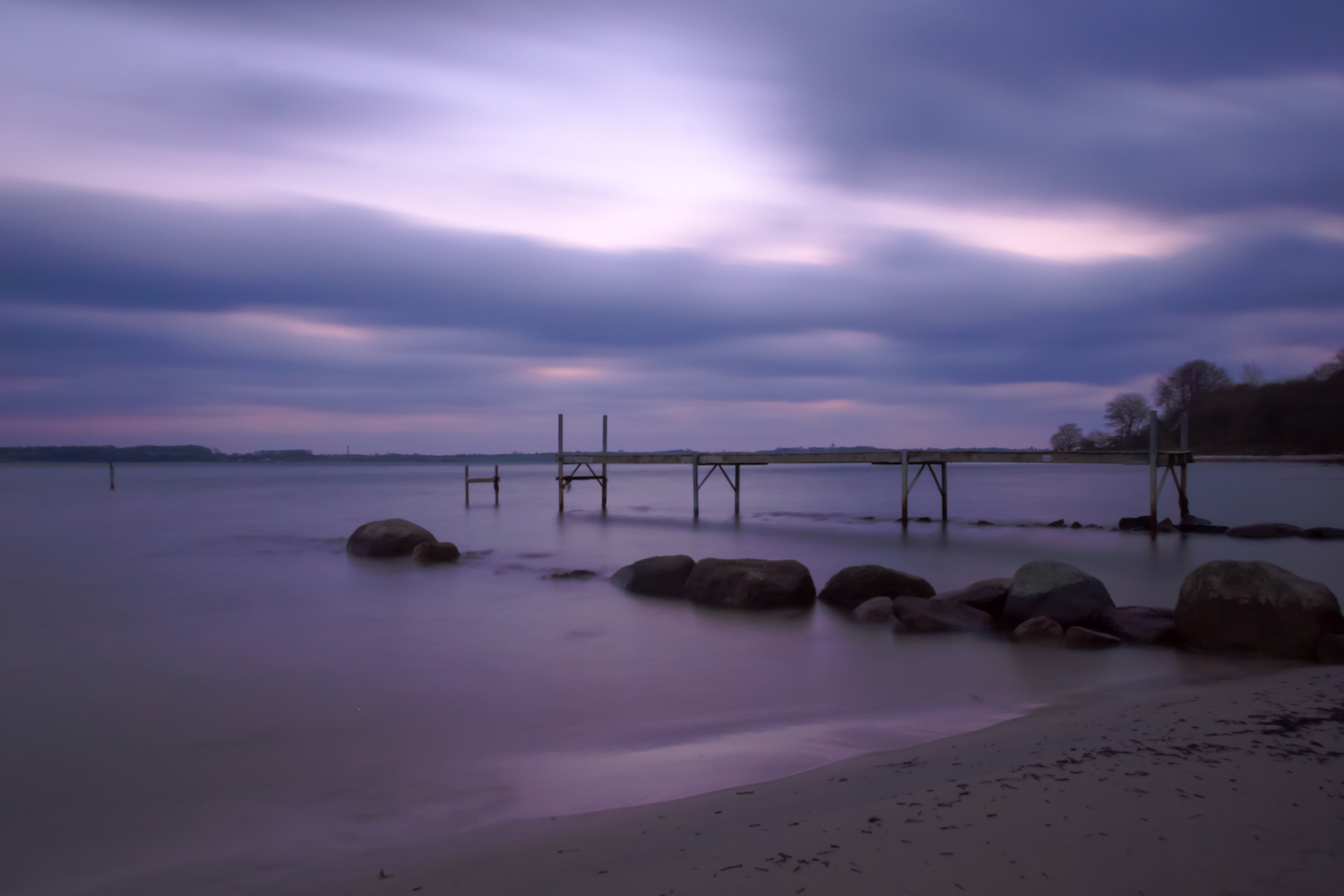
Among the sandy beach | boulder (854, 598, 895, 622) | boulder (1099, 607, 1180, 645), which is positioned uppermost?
the sandy beach

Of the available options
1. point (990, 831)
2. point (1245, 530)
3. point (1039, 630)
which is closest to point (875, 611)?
point (1039, 630)

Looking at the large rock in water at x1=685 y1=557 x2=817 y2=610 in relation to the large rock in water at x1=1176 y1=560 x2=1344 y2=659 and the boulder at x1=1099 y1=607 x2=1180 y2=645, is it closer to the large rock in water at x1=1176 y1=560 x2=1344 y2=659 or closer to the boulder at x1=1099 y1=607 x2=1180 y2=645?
the boulder at x1=1099 y1=607 x2=1180 y2=645

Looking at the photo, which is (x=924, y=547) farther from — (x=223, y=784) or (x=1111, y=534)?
(x=223, y=784)

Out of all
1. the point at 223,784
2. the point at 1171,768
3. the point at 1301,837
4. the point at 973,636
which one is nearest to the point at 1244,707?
the point at 1171,768

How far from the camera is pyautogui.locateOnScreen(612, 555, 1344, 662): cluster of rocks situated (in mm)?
7840

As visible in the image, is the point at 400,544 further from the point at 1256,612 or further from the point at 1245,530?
the point at 1245,530

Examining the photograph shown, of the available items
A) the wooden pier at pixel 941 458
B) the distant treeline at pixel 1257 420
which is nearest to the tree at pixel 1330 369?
the distant treeline at pixel 1257 420

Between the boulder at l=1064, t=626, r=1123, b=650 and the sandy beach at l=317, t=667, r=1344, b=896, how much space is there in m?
3.63

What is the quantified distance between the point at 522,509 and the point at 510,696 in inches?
1190

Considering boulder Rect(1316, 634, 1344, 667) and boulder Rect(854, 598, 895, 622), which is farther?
boulder Rect(854, 598, 895, 622)

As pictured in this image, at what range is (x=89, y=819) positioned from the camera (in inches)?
191

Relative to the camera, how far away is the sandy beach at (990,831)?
9.93ft

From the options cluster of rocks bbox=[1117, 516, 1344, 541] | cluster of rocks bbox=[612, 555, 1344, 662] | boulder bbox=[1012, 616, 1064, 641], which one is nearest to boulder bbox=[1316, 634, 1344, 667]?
cluster of rocks bbox=[612, 555, 1344, 662]

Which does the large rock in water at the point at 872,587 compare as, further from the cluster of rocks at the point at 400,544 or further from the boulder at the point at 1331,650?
the cluster of rocks at the point at 400,544
